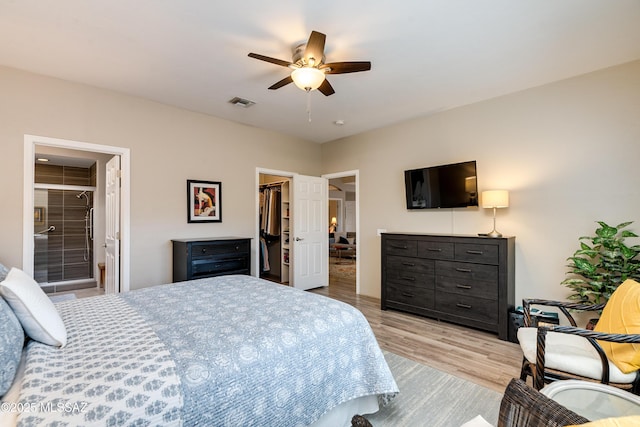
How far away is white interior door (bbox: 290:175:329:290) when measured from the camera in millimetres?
5051

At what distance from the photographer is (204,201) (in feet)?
13.5

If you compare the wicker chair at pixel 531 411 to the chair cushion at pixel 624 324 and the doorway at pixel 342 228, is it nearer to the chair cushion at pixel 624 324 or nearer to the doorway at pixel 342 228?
the chair cushion at pixel 624 324

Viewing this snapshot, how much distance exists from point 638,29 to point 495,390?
2.96m

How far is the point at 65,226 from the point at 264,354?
6700 millimetres

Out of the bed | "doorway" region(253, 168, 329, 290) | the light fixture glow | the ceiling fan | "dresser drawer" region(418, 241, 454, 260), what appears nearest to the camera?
the bed

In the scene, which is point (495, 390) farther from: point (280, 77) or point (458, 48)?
point (280, 77)

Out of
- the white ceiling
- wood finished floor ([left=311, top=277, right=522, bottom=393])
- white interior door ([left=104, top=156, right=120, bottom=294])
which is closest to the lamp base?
wood finished floor ([left=311, top=277, right=522, bottom=393])

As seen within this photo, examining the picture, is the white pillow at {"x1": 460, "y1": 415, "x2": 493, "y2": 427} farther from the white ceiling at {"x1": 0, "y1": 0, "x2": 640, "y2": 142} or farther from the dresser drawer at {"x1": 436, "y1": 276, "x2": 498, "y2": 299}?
the dresser drawer at {"x1": 436, "y1": 276, "x2": 498, "y2": 299}

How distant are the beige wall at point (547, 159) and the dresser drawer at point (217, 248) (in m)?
2.41

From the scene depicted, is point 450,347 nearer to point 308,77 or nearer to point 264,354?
point 264,354

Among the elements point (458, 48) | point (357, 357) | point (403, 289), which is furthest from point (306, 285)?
point (458, 48)

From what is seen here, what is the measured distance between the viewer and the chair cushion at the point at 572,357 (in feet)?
5.19

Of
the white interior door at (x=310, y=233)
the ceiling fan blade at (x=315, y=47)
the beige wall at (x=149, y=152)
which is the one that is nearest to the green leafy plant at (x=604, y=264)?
the ceiling fan blade at (x=315, y=47)

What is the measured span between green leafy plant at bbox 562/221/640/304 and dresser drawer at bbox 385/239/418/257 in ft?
5.01
